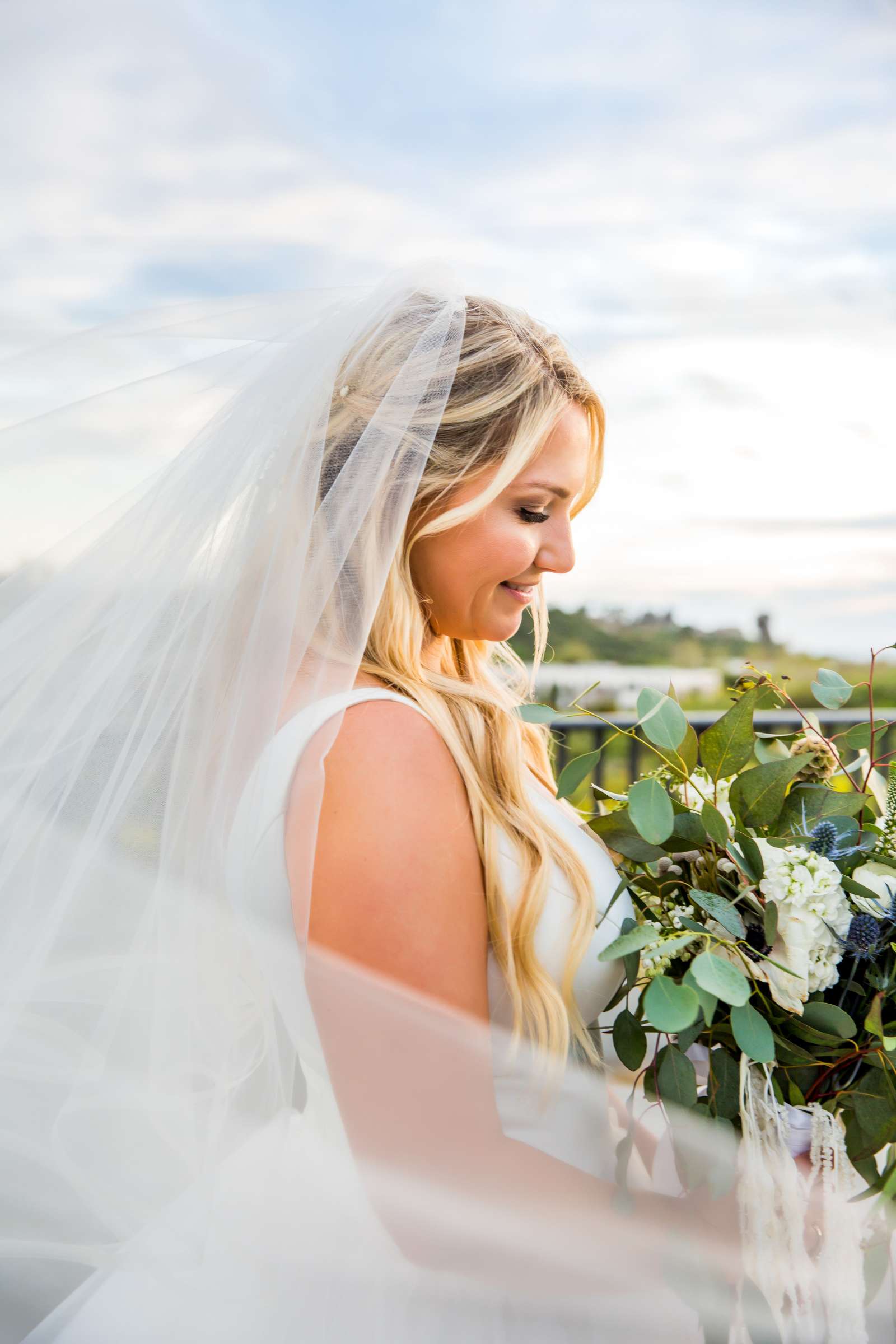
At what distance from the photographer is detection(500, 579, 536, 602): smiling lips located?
1.23 meters

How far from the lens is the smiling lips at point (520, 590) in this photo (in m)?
1.23

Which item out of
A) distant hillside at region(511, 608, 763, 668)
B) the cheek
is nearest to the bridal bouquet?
the cheek

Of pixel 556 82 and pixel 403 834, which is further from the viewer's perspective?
pixel 556 82

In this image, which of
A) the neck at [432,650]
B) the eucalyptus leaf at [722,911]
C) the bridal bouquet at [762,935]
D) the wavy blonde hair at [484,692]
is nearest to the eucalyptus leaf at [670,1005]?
the bridal bouquet at [762,935]

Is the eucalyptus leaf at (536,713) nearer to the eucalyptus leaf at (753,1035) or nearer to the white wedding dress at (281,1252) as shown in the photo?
the white wedding dress at (281,1252)

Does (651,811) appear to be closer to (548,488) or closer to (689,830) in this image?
(689,830)

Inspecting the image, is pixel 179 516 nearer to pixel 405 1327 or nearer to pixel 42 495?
pixel 42 495

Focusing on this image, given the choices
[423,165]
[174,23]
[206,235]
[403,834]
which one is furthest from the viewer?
[423,165]

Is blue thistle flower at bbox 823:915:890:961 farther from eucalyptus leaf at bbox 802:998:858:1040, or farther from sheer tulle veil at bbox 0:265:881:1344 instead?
sheer tulle veil at bbox 0:265:881:1344

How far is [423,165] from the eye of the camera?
5.70 feet

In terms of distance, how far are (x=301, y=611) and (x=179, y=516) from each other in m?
0.20

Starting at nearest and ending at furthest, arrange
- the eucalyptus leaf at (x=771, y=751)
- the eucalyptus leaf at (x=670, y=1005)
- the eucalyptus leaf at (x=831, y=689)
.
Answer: the eucalyptus leaf at (x=670, y=1005)
the eucalyptus leaf at (x=831, y=689)
the eucalyptus leaf at (x=771, y=751)

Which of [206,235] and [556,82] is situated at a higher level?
[556,82]

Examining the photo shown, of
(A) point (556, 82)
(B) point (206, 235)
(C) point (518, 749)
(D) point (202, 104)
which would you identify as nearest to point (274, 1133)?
(C) point (518, 749)
